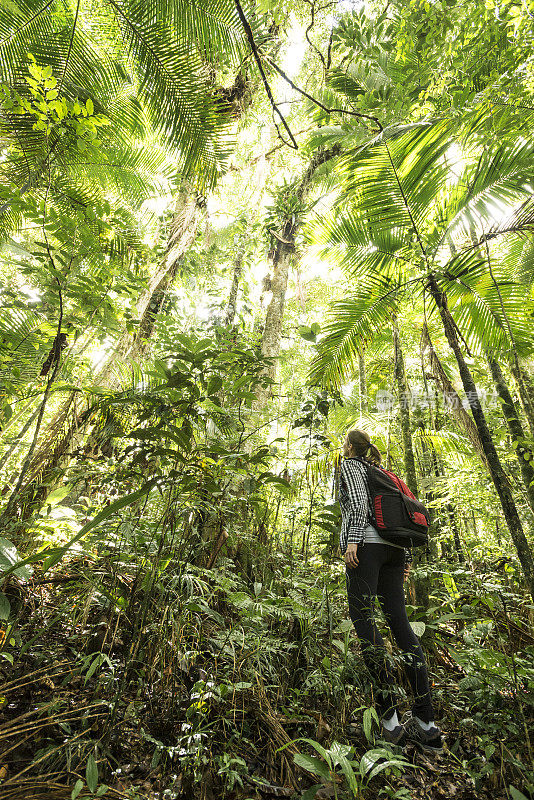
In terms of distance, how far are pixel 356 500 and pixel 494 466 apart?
3.46 feet

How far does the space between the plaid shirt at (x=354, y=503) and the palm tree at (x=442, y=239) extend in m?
0.95

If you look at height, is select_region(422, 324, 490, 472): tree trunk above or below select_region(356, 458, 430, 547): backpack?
above

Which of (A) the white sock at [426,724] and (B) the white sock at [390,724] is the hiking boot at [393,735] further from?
(A) the white sock at [426,724]

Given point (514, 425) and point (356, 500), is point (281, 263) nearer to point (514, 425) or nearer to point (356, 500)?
point (514, 425)

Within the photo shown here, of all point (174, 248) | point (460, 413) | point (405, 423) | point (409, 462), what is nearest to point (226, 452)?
point (460, 413)

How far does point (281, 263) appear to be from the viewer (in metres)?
6.41

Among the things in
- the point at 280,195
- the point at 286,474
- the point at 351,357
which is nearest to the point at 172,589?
the point at 286,474

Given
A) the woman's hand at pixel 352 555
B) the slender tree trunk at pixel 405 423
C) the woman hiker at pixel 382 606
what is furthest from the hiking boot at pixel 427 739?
the slender tree trunk at pixel 405 423

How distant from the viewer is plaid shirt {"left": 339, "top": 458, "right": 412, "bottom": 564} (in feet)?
7.55

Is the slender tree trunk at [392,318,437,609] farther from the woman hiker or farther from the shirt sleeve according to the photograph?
the shirt sleeve

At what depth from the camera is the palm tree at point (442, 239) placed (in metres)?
2.94

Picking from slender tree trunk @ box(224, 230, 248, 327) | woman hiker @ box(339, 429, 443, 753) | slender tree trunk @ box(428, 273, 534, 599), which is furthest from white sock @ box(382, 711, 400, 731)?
slender tree trunk @ box(224, 230, 248, 327)

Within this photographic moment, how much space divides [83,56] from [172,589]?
4427 millimetres

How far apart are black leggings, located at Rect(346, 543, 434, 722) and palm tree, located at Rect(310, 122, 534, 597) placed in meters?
0.86
